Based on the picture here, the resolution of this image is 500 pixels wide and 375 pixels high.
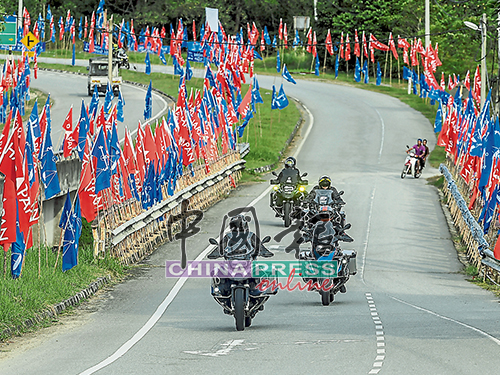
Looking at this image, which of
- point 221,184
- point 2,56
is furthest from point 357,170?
point 2,56

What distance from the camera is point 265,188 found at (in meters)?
32.9

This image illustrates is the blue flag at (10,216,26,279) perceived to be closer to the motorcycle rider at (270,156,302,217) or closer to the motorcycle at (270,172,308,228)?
the motorcycle at (270,172,308,228)

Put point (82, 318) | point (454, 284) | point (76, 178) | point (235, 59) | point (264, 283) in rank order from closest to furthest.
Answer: point (264, 283), point (82, 318), point (454, 284), point (76, 178), point (235, 59)

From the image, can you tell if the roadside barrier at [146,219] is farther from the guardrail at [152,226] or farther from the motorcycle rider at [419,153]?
the motorcycle rider at [419,153]

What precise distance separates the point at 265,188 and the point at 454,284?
15.1 meters

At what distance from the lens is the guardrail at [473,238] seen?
704 inches

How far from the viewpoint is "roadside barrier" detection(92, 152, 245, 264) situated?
1847cm

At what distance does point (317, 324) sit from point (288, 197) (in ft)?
39.8

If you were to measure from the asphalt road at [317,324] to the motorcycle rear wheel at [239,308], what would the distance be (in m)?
0.13

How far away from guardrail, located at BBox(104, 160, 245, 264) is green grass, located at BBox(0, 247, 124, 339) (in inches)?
18.3

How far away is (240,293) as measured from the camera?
12.4 metres

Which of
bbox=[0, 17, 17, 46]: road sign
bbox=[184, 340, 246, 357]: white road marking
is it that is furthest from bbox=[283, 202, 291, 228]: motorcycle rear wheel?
bbox=[0, 17, 17, 46]: road sign

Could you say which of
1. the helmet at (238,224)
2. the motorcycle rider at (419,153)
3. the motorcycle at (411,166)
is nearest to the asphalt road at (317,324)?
the helmet at (238,224)

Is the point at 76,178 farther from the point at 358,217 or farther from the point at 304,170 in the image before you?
the point at 304,170
